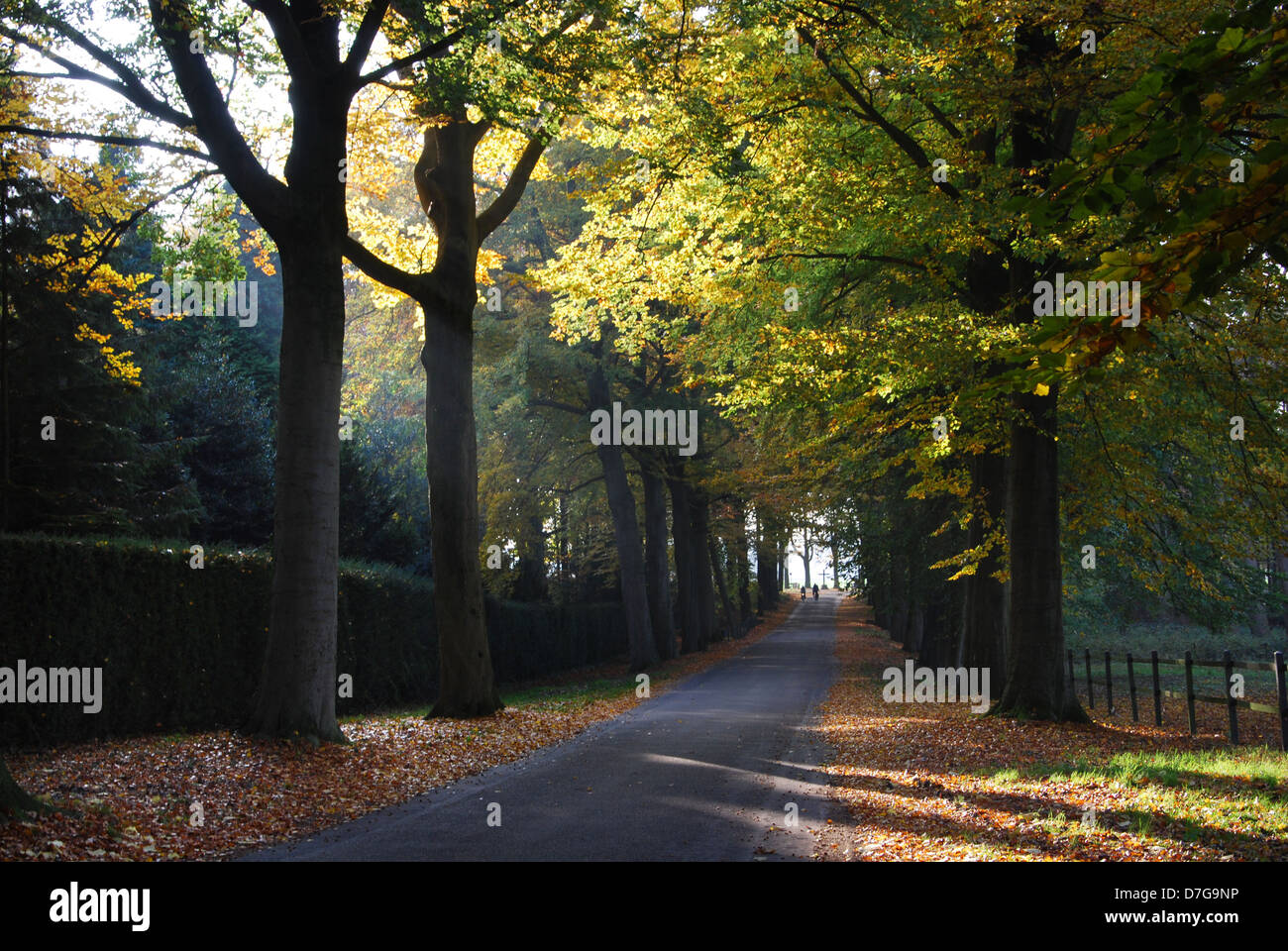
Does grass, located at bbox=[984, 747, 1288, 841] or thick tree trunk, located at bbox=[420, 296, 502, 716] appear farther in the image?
thick tree trunk, located at bbox=[420, 296, 502, 716]

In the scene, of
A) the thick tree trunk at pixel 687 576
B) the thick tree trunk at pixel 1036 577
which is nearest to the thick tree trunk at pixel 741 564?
the thick tree trunk at pixel 687 576

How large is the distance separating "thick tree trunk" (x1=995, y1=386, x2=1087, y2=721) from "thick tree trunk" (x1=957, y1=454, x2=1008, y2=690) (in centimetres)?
216

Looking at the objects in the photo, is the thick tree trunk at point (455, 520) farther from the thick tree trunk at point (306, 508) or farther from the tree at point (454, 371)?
the thick tree trunk at point (306, 508)

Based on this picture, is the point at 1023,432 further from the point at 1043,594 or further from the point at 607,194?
the point at 607,194

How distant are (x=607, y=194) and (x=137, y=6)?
7.38 metres

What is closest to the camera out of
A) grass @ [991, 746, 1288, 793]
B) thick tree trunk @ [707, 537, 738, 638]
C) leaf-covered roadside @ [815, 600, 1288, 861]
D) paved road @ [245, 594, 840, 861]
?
leaf-covered roadside @ [815, 600, 1288, 861]

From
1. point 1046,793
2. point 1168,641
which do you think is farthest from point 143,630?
point 1168,641

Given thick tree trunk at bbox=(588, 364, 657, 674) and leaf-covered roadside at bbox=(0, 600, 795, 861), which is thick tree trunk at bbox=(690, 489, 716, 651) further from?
leaf-covered roadside at bbox=(0, 600, 795, 861)

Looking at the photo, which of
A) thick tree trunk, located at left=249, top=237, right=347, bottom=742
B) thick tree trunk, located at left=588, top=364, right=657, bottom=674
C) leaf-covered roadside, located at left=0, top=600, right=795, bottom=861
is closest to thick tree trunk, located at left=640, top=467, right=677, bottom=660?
thick tree trunk, located at left=588, top=364, right=657, bottom=674

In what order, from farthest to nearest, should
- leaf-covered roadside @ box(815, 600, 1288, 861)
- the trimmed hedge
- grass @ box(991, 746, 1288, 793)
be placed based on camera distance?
the trimmed hedge, grass @ box(991, 746, 1288, 793), leaf-covered roadside @ box(815, 600, 1288, 861)

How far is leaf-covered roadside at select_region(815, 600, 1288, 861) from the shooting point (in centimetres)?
676

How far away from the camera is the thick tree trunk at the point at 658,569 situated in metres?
31.9

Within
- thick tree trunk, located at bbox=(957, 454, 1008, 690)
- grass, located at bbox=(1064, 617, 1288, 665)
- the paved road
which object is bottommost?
grass, located at bbox=(1064, 617, 1288, 665)
